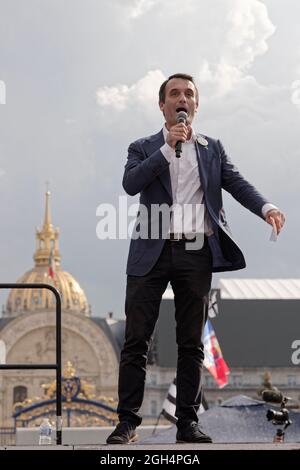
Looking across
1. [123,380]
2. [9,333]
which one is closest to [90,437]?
[123,380]

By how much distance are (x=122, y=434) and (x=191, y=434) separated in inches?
12.3

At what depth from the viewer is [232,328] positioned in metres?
74.1

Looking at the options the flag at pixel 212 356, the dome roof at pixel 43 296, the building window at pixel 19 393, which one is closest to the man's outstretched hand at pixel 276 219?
the flag at pixel 212 356

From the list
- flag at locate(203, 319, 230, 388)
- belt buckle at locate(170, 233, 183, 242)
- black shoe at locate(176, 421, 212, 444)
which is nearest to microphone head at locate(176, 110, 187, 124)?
belt buckle at locate(170, 233, 183, 242)

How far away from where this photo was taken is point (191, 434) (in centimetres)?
438

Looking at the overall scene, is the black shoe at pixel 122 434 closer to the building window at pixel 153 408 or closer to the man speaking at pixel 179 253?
the man speaking at pixel 179 253

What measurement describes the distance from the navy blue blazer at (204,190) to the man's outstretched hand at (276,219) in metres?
0.12

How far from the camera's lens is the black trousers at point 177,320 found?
4543mm

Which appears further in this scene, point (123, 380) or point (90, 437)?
point (90, 437)

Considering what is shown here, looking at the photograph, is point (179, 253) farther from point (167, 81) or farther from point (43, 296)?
point (43, 296)
